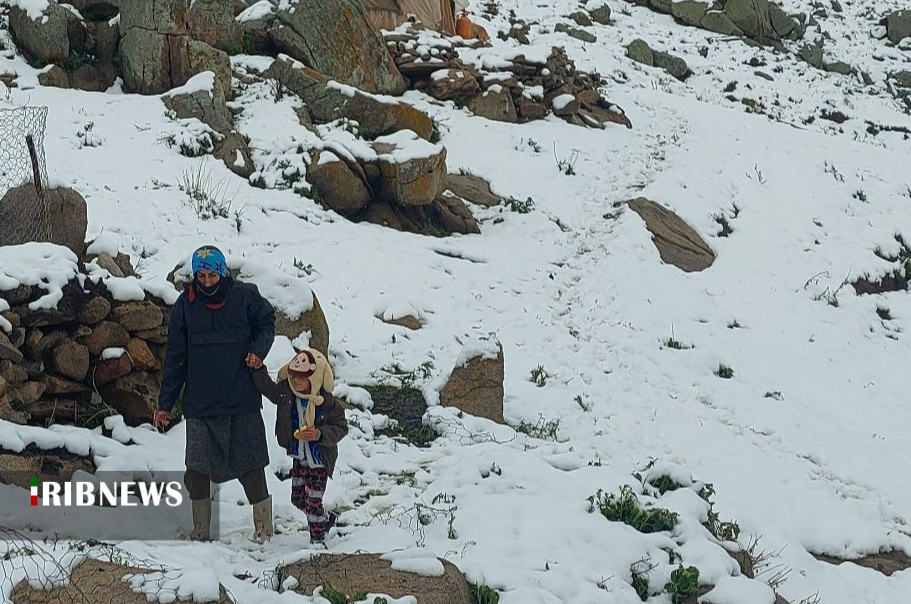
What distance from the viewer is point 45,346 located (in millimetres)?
5227

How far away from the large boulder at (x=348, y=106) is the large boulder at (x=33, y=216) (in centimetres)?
645

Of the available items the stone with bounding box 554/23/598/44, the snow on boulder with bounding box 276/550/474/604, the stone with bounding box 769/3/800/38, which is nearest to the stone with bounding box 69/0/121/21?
the snow on boulder with bounding box 276/550/474/604

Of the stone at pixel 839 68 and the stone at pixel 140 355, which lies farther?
the stone at pixel 839 68

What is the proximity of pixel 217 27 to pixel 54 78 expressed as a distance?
2947 mm

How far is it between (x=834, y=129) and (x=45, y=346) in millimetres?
20313

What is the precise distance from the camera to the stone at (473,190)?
1255cm

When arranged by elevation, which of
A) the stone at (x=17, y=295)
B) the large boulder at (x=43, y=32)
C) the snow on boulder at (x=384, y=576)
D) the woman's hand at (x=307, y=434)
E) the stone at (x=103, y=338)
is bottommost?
the large boulder at (x=43, y=32)

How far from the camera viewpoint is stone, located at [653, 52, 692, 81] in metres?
24.0

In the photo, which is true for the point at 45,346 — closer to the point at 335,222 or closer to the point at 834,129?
the point at 335,222

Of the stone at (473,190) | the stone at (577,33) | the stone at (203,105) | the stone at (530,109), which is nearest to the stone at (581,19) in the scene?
the stone at (577,33)

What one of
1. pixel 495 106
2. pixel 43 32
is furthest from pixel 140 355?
pixel 495 106

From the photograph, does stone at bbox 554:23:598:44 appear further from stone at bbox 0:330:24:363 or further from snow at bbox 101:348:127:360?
stone at bbox 0:330:24:363

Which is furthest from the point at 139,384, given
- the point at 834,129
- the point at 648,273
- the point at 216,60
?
the point at 834,129

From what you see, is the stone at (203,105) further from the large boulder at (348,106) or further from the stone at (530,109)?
the stone at (530,109)
